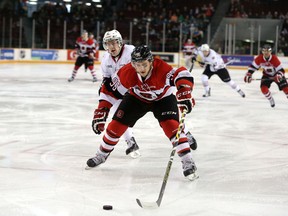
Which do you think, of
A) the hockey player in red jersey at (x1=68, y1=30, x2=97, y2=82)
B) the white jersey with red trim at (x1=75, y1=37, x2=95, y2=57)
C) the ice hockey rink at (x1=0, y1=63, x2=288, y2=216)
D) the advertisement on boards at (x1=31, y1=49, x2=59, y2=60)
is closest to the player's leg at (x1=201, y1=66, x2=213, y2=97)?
the ice hockey rink at (x1=0, y1=63, x2=288, y2=216)

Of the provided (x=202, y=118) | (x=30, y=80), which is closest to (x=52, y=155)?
(x=202, y=118)

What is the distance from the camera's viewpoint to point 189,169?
363 centimetres

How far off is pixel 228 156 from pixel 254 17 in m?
15.6

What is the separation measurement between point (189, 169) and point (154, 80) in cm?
62

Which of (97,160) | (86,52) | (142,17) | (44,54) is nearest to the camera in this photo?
(97,160)

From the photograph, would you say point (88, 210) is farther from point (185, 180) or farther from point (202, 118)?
point (202, 118)

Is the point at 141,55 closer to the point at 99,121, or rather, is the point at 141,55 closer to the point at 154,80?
the point at 154,80

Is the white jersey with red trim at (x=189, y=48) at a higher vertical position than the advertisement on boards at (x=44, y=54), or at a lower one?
higher

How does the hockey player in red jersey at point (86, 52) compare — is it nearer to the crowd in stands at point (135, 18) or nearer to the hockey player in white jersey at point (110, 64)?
the crowd in stands at point (135, 18)

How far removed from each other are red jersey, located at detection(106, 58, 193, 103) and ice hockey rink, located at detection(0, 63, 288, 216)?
55 centimetres

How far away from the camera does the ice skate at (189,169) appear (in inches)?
143

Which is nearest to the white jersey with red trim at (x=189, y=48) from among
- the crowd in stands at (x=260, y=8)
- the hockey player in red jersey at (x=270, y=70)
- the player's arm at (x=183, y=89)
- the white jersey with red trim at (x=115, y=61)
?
the crowd in stands at (x=260, y=8)

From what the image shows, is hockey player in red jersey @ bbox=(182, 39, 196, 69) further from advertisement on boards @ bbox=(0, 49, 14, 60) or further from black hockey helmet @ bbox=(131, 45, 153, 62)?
black hockey helmet @ bbox=(131, 45, 153, 62)

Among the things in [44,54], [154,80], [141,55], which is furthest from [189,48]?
[141,55]
